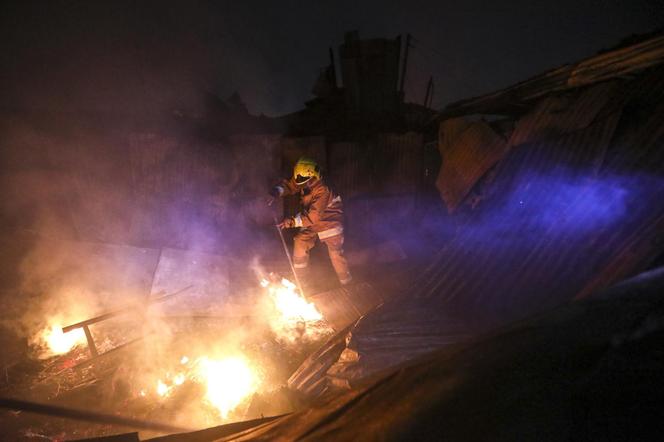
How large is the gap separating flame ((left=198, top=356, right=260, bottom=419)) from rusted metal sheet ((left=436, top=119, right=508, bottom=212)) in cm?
494

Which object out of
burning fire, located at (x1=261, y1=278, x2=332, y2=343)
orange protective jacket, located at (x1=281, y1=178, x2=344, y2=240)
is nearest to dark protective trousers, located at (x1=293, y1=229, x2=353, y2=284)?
orange protective jacket, located at (x1=281, y1=178, x2=344, y2=240)

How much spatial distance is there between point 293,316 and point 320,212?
1922 millimetres

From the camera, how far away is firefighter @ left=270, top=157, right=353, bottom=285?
536 cm

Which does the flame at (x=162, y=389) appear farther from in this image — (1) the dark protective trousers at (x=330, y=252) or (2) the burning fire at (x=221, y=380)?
(1) the dark protective trousers at (x=330, y=252)

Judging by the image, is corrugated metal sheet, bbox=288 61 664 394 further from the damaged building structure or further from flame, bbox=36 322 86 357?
flame, bbox=36 322 86 357

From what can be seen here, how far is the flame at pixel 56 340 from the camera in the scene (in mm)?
4320

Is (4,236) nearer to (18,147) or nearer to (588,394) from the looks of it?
(18,147)

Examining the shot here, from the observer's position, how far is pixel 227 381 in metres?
3.76

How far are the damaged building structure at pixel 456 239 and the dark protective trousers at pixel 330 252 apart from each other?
0.56m

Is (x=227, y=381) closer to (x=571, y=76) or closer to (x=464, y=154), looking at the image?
(x=464, y=154)

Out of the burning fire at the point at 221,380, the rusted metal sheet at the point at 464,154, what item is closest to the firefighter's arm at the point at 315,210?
the burning fire at the point at 221,380

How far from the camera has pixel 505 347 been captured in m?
1.34

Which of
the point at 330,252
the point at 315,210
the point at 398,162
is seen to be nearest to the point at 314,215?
the point at 315,210

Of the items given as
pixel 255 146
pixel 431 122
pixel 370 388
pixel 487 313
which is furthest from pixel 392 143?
pixel 370 388
